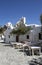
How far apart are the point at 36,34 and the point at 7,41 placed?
8.95 meters

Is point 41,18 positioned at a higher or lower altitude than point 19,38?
higher

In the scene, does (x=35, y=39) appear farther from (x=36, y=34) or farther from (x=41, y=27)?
(x=41, y=27)

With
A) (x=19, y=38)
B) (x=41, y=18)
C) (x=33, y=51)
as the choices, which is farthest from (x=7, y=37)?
(x=33, y=51)

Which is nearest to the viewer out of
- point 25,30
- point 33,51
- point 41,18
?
point 33,51

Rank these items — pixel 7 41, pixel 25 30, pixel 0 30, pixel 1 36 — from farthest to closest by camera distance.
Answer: pixel 1 36
pixel 0 30
pixel 7 41
pixel 25 30

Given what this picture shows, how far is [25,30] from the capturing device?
95.0 feet

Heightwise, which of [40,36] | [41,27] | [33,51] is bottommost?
[33,51]

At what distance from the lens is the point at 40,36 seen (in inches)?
1161

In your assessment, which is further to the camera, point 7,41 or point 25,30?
point 7,41

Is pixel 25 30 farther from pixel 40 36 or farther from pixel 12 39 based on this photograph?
pixel 12 39

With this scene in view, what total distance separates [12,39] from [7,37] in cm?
171

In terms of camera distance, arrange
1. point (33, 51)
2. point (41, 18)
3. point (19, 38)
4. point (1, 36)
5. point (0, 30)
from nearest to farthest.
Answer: point (33, 51)
point (41, 18)
point (19, 38)
point (0, 30)
point (1, 36)

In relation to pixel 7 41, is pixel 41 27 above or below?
above

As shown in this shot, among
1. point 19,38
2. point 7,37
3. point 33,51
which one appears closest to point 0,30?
point 7,37
